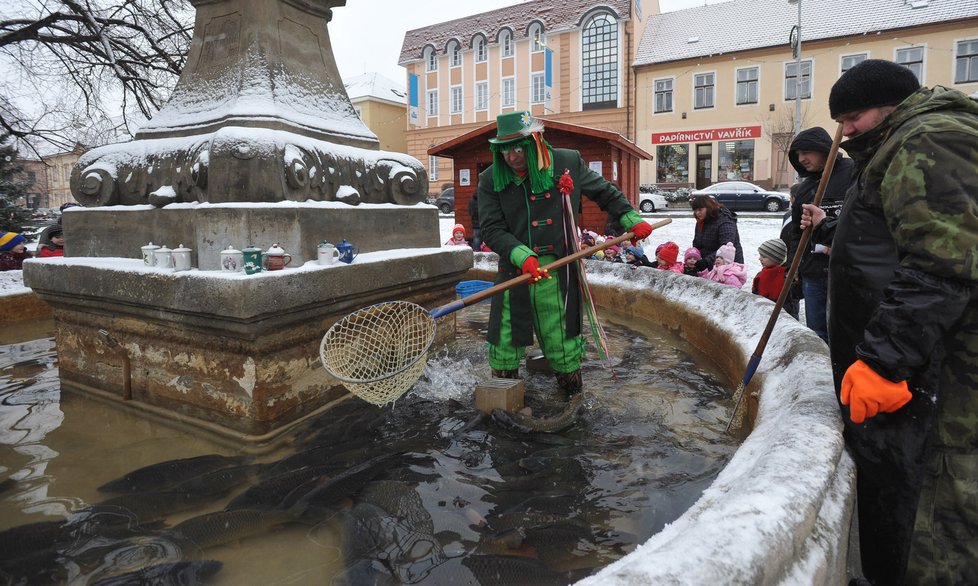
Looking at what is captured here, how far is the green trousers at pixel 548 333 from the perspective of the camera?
147 inches

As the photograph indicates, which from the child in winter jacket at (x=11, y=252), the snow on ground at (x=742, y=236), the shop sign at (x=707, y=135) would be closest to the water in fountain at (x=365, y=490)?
the child in winter jacket at (x=11, y=252)

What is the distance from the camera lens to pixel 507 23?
36.1 metres

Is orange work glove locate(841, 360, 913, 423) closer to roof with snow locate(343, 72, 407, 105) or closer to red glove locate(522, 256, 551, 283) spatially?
red glove locate(522, 256, 551, 283)

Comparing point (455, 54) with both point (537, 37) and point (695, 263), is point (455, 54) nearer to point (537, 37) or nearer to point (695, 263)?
point (537, 37)

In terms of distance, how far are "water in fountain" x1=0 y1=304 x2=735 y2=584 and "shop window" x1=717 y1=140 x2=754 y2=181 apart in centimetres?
3135

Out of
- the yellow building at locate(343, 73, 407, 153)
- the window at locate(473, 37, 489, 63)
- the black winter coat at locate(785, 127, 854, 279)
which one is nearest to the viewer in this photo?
the black winter coat at locate(785, 127, 854, 279)

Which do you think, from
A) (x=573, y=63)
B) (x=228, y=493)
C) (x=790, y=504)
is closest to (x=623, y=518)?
(x=790, y=504)

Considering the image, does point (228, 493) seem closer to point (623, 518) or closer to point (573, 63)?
point (623, 518)

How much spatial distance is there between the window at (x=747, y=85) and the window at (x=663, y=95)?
11.6 feet

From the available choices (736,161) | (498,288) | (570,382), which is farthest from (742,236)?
(736,161)

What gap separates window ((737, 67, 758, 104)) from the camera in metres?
31.2

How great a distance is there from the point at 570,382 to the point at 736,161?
32115mm

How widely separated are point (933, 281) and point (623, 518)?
139cm

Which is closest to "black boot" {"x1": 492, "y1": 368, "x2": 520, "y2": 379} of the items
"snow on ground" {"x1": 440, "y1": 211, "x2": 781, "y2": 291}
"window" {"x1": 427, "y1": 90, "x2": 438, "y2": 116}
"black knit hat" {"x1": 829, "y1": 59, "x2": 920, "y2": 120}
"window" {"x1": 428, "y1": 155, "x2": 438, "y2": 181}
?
"black knit hat" {"x1": 829, "y1": 59, "x2": 920, "y2": 120}
